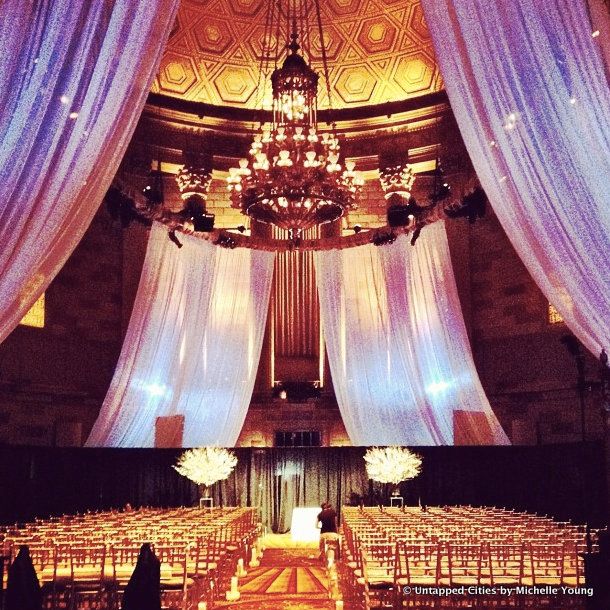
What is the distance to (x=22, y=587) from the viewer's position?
479 cm

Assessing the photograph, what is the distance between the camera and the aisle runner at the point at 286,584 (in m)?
8.62

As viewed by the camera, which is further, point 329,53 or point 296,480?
point 329,53

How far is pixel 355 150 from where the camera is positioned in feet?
67.2

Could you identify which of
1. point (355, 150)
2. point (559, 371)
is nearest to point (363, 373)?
point (559, 371)

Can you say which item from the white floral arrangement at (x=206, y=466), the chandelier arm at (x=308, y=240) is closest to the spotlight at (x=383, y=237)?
the chandelier arm at (x=308, y=240)

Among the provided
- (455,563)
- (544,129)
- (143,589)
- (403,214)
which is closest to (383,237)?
(403,214)

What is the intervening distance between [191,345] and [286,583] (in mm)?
7535

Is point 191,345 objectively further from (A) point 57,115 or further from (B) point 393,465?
(A) point 57,115

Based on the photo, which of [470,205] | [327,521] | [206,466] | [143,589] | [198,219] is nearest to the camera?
[143,589]

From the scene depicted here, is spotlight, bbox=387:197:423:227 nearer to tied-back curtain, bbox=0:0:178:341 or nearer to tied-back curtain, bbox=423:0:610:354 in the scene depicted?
tied-back curtain, bbox=423:0:610:354

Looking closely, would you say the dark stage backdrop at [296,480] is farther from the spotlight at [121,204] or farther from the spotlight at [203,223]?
the spotlight at [203,223]

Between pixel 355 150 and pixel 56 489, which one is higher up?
pixel 355 150

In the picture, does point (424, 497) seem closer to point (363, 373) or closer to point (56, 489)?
point (363, 373)

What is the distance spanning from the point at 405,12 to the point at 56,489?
12582 mm
